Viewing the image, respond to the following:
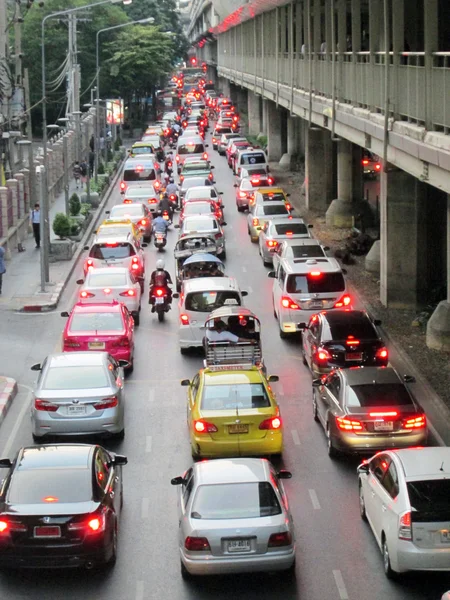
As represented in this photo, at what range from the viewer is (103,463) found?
15008mm

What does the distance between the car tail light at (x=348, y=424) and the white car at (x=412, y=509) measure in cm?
317

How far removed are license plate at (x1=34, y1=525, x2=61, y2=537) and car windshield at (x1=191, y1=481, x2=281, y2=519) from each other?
152 cm

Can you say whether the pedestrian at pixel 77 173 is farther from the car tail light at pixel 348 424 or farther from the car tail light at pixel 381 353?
the car tail light at pixel 348 424

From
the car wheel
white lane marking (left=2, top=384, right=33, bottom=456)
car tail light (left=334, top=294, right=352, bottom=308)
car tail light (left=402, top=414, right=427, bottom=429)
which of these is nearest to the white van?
car tail light (left=334, top=294, right=352, bottom=308)

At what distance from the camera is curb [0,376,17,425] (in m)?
21.8

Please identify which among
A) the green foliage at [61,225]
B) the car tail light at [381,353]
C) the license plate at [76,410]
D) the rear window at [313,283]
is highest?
the green foliage at [61,225]

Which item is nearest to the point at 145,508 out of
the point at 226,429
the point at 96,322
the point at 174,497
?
the point at 174,497

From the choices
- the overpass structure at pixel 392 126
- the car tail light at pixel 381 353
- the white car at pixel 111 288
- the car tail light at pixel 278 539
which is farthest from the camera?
the white car at pixel 111 288

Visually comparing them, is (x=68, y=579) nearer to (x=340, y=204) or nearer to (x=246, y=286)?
(x=246, y=286)

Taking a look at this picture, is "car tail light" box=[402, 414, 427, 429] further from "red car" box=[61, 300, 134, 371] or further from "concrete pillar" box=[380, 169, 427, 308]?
"concrete pillar" box=[380, 169, 427, 308]

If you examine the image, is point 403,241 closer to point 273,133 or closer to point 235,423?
point 235,423

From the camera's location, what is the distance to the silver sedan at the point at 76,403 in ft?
62.7

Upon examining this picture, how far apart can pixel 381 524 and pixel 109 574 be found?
3.21 m

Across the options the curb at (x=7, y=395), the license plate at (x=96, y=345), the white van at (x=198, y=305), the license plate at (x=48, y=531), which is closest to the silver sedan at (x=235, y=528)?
the license plate at (x=48, y=531)
